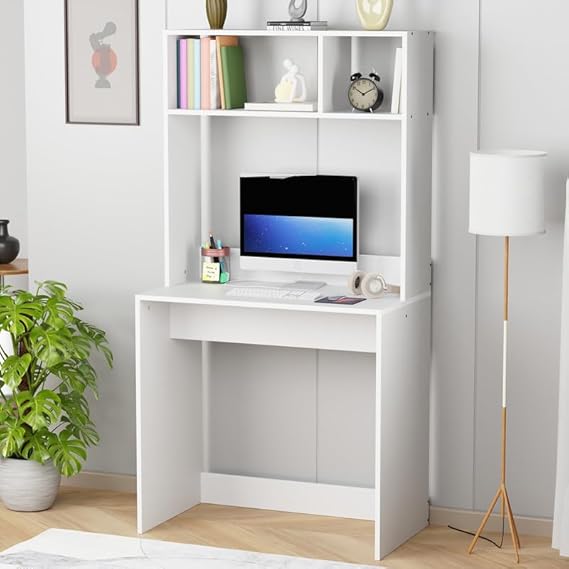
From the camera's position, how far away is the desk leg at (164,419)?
4688 mm

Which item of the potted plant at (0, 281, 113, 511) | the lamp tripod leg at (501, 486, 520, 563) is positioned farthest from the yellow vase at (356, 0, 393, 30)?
the lamp tripod leg at (501, 486, 520, 563)

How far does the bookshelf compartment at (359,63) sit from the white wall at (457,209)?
0.30ft

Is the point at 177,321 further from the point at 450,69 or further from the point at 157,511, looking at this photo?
the point at 450,69

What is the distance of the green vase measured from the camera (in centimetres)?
468

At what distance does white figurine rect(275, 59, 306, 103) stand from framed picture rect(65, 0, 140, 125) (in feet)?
2.30

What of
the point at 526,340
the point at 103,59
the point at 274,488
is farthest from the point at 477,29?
the point at 274,488

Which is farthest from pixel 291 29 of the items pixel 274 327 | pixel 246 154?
pixel 274 327

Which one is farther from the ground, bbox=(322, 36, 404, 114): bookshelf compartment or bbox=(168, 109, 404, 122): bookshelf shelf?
bbox=(322, 36, 404, 114): bookshelf compartment

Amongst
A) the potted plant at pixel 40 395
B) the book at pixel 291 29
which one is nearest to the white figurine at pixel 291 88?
the book at pixel 291 29

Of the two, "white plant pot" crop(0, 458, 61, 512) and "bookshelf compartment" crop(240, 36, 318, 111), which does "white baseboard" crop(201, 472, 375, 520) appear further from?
"bookshelf compartment" crop(240, 36, 318, 111)

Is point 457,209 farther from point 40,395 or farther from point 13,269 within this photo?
point 13,269

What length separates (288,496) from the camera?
197 inches

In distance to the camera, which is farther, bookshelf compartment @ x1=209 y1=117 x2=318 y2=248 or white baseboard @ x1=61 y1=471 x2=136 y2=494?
white baseboard @ x1=61 y1=471 x2=136 y2=494

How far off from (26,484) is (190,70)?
1739mm
